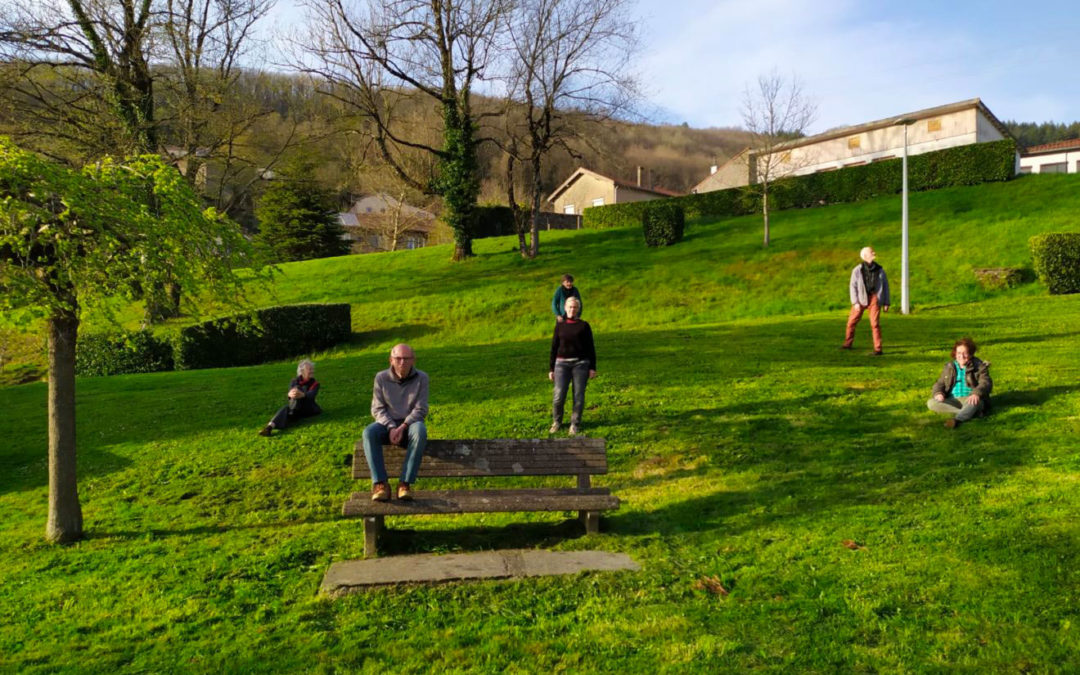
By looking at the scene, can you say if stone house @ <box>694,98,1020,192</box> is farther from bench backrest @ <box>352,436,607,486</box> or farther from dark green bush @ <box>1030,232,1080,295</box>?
bench backrest @ <box>352,436,607,486</box>

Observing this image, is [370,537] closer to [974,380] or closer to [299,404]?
[299,404]

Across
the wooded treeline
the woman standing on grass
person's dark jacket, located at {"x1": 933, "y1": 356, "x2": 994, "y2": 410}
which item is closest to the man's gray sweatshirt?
the woman standing on grass

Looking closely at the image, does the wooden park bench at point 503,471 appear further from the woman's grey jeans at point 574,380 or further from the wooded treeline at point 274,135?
the wooded treeline at point 274,135

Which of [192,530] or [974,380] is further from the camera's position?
[974,380]

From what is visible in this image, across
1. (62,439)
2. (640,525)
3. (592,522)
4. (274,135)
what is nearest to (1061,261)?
(640,525)

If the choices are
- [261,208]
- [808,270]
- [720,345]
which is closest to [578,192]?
[261,208]

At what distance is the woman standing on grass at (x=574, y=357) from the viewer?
29.8ft

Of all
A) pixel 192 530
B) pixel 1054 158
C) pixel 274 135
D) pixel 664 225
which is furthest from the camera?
pixel 1054 158

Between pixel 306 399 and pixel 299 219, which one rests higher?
pixel 299 219

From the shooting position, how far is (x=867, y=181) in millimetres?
36969

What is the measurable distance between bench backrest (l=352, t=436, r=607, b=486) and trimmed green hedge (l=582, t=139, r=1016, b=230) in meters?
32.4

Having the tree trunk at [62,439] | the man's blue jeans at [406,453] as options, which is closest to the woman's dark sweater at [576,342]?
the man's blue jeans at [406,453]

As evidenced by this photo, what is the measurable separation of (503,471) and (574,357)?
9.81 feet

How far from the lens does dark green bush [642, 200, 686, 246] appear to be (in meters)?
34.1
